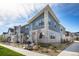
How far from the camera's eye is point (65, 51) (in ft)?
10.1

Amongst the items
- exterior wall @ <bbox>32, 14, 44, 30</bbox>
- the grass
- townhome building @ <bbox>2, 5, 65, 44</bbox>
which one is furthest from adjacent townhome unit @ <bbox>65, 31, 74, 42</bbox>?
the grass

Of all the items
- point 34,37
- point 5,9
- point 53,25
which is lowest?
point 34,37

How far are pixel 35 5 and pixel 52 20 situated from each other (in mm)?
384

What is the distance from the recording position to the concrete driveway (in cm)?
304

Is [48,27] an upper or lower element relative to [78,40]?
upper

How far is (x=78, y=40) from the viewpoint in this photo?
10.1ft

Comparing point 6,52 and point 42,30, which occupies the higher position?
point 42,30

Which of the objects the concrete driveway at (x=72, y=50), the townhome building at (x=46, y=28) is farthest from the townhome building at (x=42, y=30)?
the concrete driveway at (x=72, y=50)

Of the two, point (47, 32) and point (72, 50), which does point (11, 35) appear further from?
point (72, 50)

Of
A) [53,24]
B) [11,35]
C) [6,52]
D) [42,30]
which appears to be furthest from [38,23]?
[6,52]

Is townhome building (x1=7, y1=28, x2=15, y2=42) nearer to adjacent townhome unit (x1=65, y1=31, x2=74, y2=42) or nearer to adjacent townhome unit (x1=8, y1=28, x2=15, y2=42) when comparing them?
adjacent townhome unit (x1=8, y1=28, x2=15, y2=42)

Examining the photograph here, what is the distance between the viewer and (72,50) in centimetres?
308

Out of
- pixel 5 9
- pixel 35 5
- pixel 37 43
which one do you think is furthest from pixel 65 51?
pixel 5 9

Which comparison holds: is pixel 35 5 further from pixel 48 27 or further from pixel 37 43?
pixel 37 43
